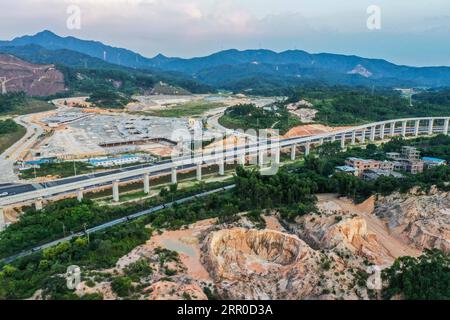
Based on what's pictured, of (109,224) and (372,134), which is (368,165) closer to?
(109,224)

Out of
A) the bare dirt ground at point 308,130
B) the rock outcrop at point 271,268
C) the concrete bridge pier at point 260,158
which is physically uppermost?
the bare dirt ground at point 308,130

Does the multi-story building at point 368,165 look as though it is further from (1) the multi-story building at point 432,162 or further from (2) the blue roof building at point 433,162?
(2) the blue roof building at point 433,162

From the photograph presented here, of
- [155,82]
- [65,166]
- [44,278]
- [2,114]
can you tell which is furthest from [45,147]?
[155,82]

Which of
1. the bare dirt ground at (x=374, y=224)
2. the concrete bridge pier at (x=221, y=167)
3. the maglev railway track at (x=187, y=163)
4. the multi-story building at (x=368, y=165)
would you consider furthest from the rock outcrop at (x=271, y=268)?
the concrete bridge pier at (x=221, y=167)

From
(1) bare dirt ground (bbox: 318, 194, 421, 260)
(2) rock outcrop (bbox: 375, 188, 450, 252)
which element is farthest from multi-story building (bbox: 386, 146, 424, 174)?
(1) bare dirt ground (bbox: 318, 194, 421, 260)

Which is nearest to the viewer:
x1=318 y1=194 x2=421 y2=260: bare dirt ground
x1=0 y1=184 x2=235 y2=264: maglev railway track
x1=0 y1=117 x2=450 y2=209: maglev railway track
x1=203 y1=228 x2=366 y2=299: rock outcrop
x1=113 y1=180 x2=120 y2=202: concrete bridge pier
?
x1=203 y1=228 x2=366 y2=299: rock outcrop

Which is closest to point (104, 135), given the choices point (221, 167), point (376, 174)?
point (221, 167)

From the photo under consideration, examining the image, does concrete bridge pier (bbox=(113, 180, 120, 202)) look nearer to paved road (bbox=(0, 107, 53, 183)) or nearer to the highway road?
paved road (bbox=(0, 107, 53, 183))
